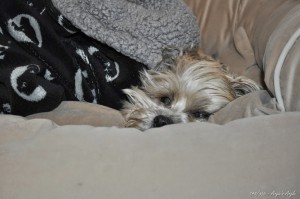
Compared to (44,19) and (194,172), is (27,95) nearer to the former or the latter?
(44,19)

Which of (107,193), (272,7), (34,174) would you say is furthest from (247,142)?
(272,7)

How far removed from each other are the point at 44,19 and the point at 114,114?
0.53m

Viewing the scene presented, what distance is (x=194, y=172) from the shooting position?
1.28 meters

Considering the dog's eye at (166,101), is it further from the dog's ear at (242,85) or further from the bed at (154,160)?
the bed at (154,160)


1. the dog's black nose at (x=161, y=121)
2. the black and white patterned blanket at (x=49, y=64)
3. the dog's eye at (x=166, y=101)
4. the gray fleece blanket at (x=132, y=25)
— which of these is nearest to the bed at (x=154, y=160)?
the black and white patterned blanket at (x=49, y=64)

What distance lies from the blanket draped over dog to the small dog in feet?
0.24

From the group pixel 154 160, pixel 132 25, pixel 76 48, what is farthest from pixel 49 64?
pixel 154 160

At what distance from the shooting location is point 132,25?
6.47 feet

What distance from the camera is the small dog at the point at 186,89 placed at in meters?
2.02

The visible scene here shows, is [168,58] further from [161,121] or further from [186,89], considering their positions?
[161,121]

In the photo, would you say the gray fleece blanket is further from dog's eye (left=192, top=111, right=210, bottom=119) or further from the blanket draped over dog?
dog's eye (left=192, top=111, right=210, bottom=119)

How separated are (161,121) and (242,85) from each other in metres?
0.43

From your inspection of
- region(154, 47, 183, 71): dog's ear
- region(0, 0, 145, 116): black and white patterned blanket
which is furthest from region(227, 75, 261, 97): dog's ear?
region(0, 0, 145, 116): black and white patterned blanket

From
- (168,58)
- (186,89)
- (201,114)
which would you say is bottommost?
(201,114)
